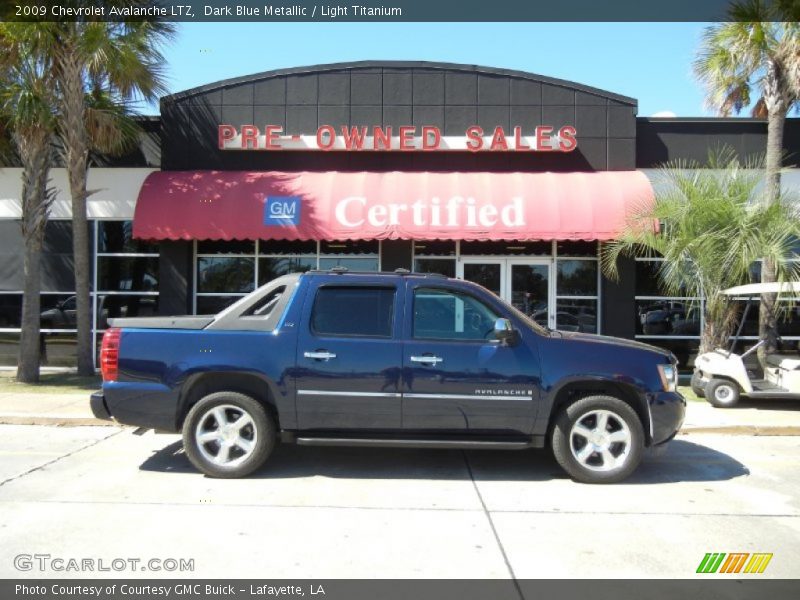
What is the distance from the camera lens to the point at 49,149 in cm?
1219

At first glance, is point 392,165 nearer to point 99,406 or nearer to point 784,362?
point 784,362

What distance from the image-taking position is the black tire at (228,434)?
615cm

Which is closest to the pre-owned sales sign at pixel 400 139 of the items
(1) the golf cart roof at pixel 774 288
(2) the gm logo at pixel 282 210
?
(2) the gm logo at pixel 282 210

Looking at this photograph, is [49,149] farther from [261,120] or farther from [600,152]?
[600,152]

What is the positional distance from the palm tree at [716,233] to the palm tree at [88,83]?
9231mm

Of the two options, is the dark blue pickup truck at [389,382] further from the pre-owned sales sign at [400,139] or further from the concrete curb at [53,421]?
the pre-owned sales sign at [400,139]

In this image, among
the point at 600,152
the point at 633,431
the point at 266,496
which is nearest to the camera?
the point at 266,496

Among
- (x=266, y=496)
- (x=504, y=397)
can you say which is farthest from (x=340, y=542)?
(x=504, y=397)

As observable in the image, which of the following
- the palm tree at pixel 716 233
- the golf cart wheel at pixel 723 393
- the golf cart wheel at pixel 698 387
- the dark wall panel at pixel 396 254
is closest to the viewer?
the golf cart wheel at pixel 723 393

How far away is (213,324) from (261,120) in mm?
8449

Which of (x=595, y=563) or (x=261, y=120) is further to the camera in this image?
(x=261, y=120)

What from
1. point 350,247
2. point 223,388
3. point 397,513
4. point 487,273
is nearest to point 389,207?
point 350,247

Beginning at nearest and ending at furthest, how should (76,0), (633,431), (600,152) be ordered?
(633,431) → (76,0) → (600,152)

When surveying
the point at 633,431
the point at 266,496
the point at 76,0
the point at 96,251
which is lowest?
the point at 266,496
